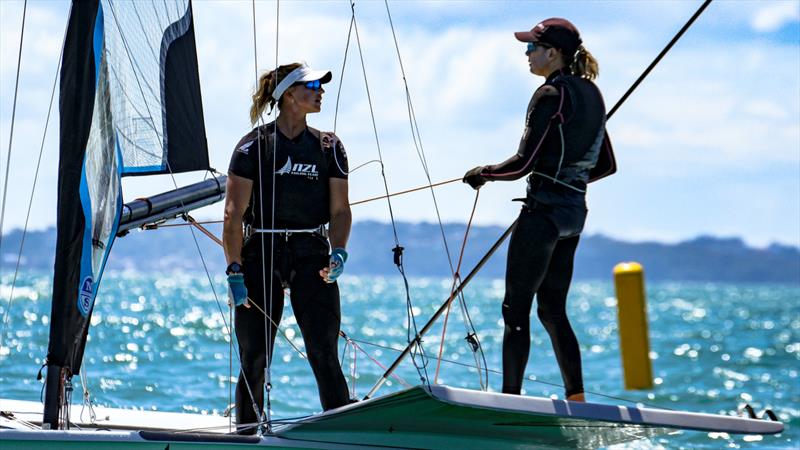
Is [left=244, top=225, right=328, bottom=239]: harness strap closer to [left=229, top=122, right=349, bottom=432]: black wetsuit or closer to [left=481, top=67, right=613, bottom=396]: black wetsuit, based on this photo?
[left=229, top=122, right=349, bottom=432]: black wetsuit

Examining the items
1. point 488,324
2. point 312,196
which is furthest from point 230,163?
point 488,324

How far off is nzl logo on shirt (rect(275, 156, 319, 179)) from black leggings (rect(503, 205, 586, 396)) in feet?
3.05

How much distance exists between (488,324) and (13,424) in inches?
1246

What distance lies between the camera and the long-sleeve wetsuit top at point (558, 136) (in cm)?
535

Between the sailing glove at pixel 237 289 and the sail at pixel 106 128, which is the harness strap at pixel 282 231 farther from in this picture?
the sail at pixel 106 128

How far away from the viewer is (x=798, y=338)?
30.7 m

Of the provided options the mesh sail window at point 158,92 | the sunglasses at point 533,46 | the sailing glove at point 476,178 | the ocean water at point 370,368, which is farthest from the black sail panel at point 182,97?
the sunglasses at point 533,46

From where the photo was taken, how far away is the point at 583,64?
18.2ft

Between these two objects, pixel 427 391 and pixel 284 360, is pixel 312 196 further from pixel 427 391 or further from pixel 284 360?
pixel 284 360

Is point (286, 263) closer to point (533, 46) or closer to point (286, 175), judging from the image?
point (286, 175)

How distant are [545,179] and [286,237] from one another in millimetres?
1172

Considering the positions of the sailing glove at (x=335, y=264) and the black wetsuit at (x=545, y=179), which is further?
the sailing glove at (x=335, y=264)

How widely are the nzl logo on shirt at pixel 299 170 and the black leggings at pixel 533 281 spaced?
3.05 ft

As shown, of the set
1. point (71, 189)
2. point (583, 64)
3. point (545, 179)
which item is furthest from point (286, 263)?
point (583, 64)
